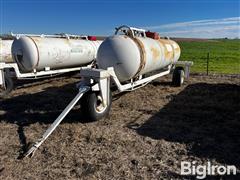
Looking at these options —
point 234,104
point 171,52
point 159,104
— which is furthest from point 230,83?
point 159,104

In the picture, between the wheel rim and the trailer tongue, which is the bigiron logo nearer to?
the trailer tongue

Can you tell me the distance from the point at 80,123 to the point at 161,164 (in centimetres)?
235

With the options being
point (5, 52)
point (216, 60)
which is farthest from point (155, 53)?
point (216, 60)

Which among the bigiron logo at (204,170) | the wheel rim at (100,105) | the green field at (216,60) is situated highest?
the wheel rim at (100,105)

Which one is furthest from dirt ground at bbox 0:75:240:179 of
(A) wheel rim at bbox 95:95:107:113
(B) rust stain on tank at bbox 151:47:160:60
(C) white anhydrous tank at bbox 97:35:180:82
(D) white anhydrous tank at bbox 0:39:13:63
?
(D) white anhydrous tank at bbox 0:39:13:63

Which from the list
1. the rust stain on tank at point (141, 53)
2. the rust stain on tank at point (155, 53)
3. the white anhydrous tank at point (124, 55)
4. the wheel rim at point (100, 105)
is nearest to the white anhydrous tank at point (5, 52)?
the white anhydrous tank at point (124, 55)

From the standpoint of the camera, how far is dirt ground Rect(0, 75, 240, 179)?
4.24 meters

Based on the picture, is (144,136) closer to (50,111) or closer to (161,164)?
(161,164)

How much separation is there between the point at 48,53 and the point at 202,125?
6316 millimetres

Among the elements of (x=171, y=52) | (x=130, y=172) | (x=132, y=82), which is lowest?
(x=130, y=172)

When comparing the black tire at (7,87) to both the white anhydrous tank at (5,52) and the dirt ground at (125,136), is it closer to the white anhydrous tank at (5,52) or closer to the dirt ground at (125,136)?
the dirt ground at (125,136)

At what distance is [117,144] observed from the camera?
5066 millimetres

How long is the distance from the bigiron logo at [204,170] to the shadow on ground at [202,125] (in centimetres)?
20

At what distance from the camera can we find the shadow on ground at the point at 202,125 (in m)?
4.81
